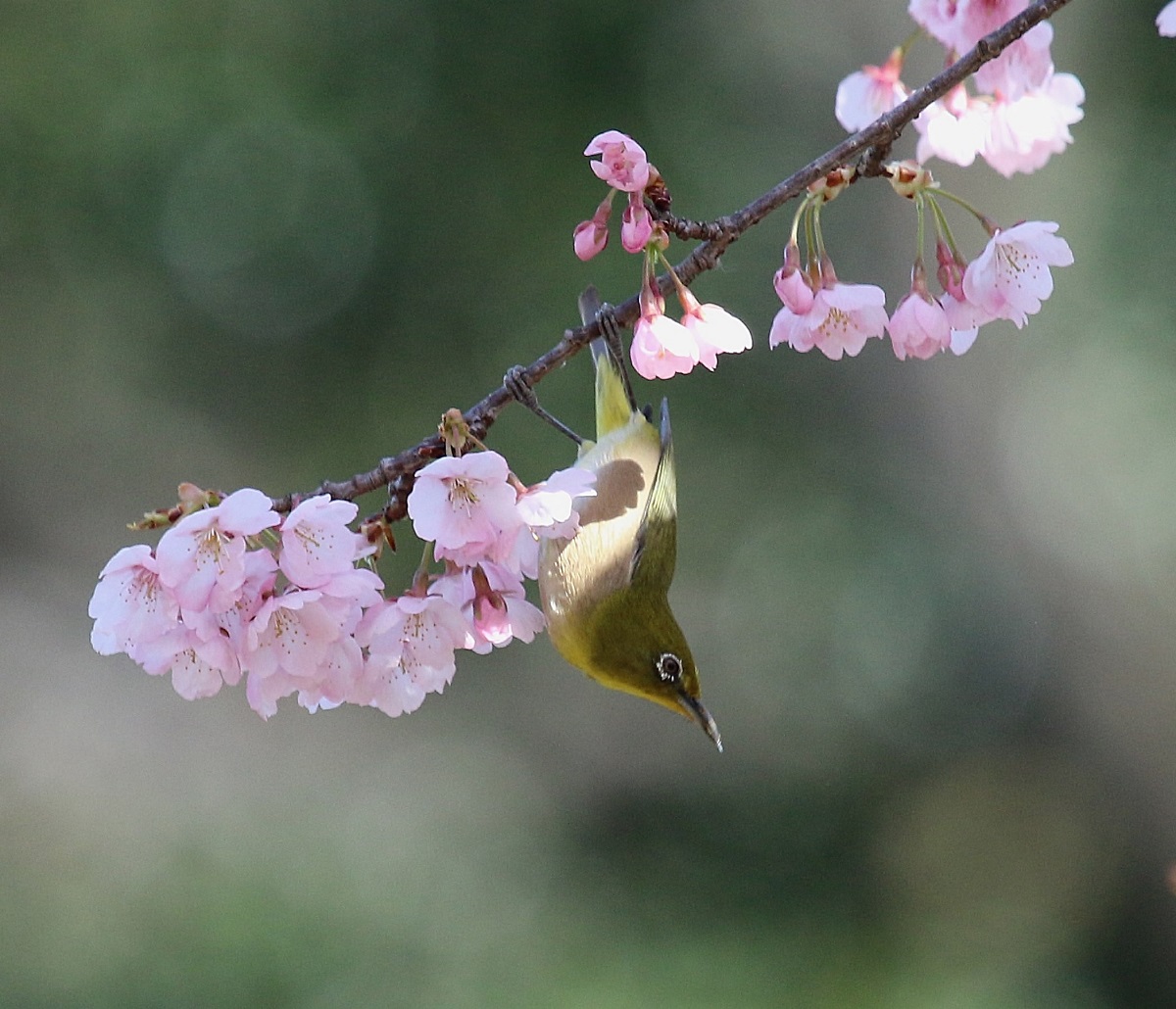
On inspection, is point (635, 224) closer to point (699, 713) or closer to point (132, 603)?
point (132, 603)

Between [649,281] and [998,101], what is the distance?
808 mm

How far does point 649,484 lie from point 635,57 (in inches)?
236

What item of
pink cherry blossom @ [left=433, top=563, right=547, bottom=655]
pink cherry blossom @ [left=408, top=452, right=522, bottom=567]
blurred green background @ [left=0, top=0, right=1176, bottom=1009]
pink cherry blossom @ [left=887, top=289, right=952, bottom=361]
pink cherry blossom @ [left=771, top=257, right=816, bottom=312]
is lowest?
pink cherry blossom @ [left=408, top=452, right=522, bottom=567]

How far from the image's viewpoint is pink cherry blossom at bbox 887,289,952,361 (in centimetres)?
169

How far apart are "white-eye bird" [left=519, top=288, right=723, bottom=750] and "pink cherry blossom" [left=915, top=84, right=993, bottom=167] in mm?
578

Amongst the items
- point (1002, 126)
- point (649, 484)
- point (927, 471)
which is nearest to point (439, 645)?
point (649, 484)

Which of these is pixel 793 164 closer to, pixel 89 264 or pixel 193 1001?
pixel 89 264

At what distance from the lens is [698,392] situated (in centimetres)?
725

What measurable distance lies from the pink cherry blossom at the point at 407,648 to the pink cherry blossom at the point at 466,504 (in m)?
0.08

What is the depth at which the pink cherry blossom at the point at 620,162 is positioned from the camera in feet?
4.73

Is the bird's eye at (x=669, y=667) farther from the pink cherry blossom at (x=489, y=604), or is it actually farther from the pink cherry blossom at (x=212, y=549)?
the pink cherry blossom at (x=212, y=549)

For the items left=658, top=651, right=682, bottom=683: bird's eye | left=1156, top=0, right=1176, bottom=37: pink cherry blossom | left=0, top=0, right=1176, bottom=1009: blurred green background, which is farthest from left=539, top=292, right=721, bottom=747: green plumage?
left=0, top=0, right=1176, bottom=1009: blurred green background

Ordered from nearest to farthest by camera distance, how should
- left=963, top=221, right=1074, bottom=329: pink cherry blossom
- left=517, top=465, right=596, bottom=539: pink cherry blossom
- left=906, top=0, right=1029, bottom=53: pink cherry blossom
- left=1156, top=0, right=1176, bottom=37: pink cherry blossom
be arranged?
1. left=517, top=465, right=596, bottom=539: pink cherry blossom
2. left=963, top=221, right=1074, bottom=329: pink cherry blossom
3. left=1156, top=0, right=1176, bottom=37: pink cherry blossom
4. left=906, top=0, right=1029, bottom=53: pink cherry blossom

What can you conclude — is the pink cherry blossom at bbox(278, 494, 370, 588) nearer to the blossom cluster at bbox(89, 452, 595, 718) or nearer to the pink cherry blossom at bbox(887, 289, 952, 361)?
the blossom cluster at bbox(89, 452, 595, 718)
